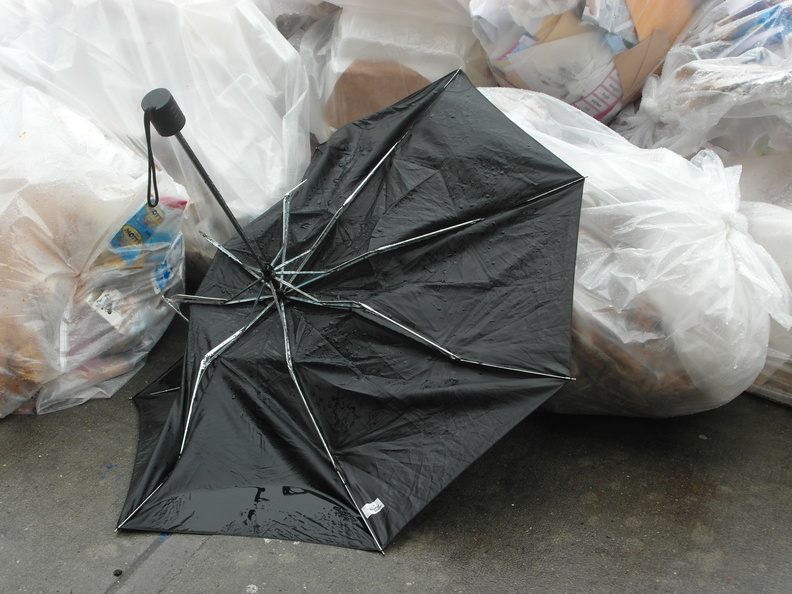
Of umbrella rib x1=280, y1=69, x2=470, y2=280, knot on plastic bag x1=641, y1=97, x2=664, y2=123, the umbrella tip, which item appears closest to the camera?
the umbrella tip

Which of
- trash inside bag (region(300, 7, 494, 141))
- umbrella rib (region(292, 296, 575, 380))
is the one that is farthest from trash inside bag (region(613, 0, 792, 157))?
umbrella rib (region(292, 296, 575, 380))

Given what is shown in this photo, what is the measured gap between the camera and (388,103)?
244cm

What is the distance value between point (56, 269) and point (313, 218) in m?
0.77

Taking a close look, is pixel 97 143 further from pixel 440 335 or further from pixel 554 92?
pixel 554 92

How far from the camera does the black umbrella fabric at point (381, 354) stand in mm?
1475

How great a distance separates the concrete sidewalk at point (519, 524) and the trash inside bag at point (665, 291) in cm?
17

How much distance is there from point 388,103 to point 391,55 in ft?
0.55

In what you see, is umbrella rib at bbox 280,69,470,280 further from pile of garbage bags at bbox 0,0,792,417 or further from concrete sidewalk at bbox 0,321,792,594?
concrete sidewalk at bbox 0,321,792,594

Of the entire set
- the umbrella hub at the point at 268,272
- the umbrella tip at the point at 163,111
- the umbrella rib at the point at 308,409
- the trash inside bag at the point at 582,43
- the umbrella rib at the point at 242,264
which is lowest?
the umbrella rib at the point at 308,409

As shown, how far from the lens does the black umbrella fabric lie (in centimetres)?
147

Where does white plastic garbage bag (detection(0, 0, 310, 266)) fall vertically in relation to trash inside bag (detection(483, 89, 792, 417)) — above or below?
above

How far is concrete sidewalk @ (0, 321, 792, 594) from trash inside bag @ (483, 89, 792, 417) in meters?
0.17

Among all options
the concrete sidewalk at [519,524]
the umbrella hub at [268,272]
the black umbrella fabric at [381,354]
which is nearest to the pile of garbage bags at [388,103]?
the concrete sidewalk at [519,524]

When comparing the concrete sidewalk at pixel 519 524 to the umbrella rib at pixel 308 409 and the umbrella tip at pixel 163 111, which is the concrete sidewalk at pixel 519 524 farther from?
the umbrella tip at pixel 163 111
